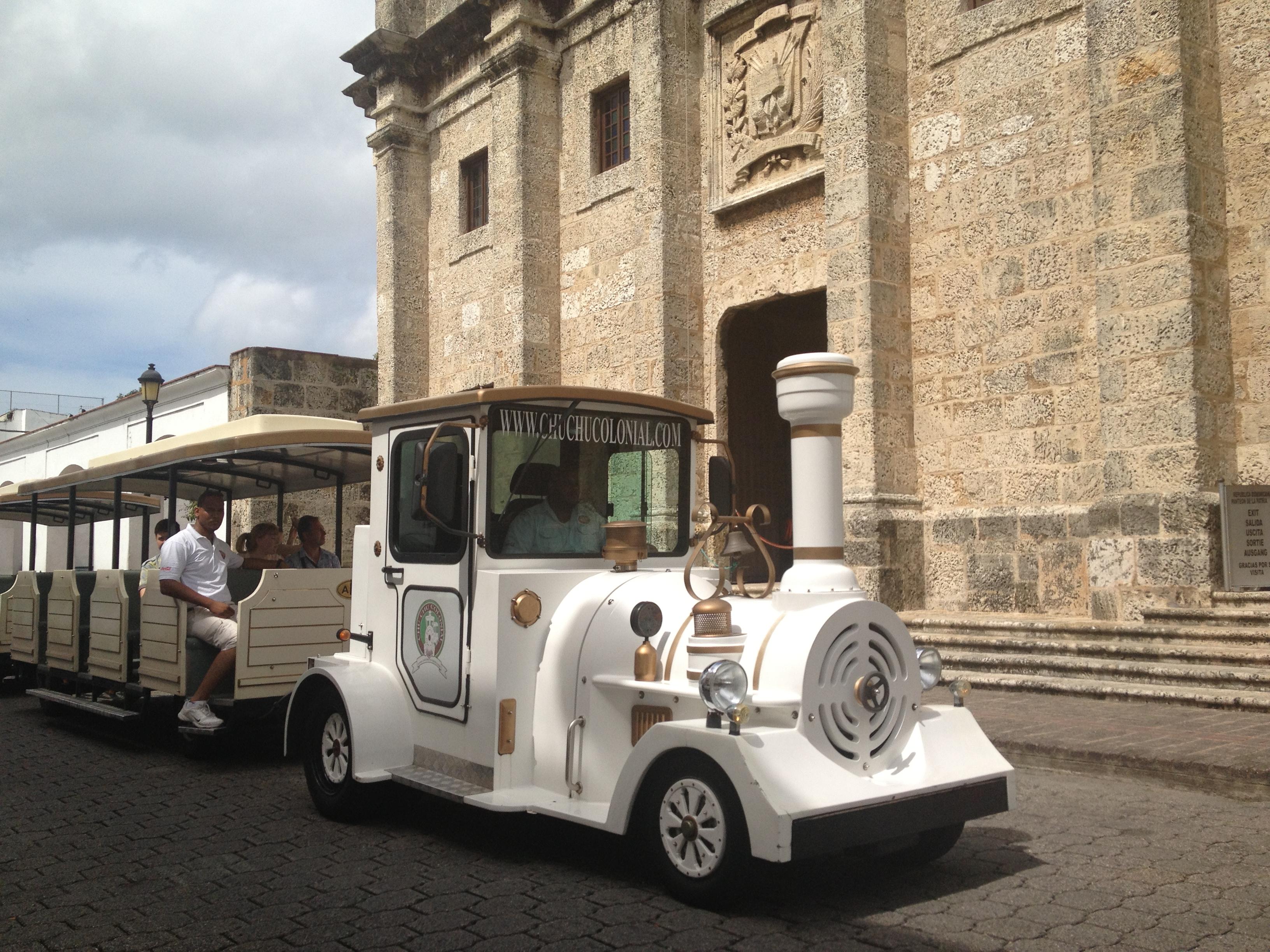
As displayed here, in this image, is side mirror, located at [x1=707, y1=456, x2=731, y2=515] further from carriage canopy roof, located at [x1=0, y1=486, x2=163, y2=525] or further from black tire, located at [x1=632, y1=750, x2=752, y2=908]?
carriage canopy roof, located at [x1=0, y1=486, x2=163, y2=525]

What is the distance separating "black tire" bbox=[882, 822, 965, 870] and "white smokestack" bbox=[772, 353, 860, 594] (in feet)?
3.62

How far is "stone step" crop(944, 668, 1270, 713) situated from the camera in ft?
25.8

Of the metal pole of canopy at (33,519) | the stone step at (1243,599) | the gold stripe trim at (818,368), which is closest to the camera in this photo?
the gold stripe trim at (818,368)

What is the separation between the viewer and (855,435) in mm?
11422

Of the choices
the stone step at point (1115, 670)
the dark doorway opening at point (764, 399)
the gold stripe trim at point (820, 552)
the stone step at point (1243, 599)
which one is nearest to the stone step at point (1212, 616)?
the stone step at point (1243, 599)

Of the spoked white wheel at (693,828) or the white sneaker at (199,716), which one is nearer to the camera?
the spoked white wheel at (693,828)

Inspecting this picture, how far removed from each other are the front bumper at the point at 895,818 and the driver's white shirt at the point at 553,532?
2046 mm

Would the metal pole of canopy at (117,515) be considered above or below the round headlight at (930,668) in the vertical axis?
above

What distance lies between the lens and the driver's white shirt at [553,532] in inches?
217

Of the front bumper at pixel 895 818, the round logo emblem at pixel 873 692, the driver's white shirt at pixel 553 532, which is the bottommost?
the front bumper at pixel 895 818

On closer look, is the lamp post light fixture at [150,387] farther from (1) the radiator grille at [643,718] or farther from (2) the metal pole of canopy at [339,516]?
(1) the radiator grille at [643,718]

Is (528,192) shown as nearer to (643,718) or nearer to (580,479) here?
(580,479)

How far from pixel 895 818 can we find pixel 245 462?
7043mm

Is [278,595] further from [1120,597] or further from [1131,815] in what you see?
[1120,597]
